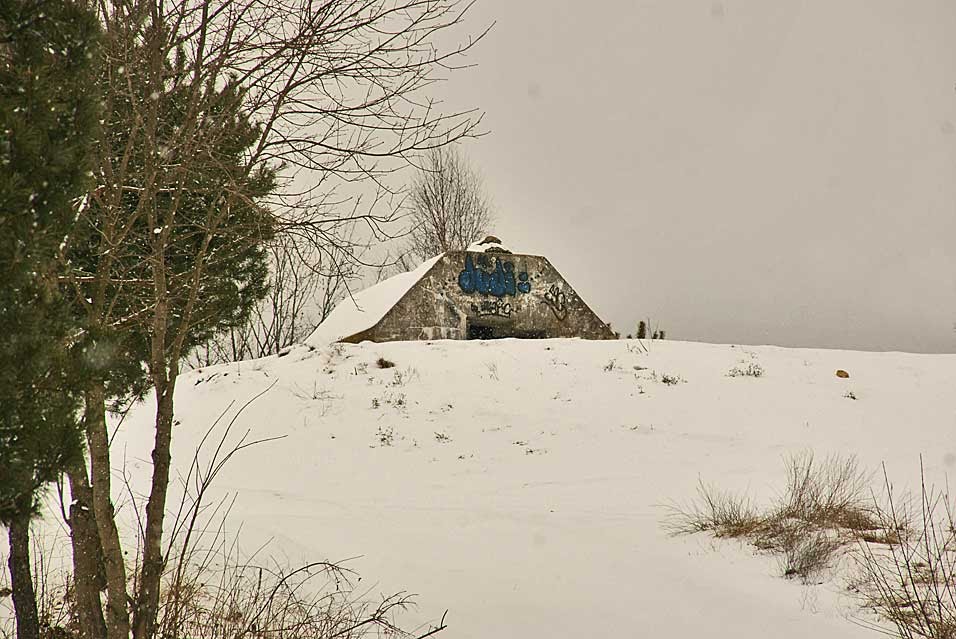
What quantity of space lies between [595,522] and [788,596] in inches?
86.5

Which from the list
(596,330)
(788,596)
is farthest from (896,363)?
(788,596)

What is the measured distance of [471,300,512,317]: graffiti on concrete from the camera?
635 inches

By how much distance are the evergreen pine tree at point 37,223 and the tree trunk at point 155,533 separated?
3.47ft

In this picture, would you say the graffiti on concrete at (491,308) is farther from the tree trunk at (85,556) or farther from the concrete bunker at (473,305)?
the tree trunk at (85,556)

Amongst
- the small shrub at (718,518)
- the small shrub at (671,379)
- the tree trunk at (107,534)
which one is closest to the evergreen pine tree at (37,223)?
the tree trunk at (107,534)

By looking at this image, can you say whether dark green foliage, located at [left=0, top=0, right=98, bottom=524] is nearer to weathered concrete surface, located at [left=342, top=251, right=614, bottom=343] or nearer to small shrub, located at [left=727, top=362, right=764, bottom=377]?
small shrub, located at [left=727, top=362, right=764, bottom=377]

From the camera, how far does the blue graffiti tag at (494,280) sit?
16.2 m

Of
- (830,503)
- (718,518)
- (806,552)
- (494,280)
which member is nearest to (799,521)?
(830,503)

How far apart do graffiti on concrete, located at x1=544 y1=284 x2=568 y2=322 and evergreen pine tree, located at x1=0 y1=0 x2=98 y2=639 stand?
48.8 feet

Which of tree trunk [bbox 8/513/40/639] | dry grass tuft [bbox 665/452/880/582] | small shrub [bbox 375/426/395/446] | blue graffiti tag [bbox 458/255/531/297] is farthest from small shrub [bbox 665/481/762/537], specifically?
blue graffiti tag [bbox 458/255/531/297]

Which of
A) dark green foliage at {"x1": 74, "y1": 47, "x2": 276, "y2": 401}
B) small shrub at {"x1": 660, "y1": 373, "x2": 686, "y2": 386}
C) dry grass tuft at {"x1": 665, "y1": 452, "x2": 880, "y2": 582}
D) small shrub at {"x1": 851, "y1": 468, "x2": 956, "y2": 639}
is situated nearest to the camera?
dark green foliage at {"x1": 74, "y1": 47, "x2": 276, "y2": 401}

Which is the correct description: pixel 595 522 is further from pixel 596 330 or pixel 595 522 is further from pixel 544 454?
pixel 596 330

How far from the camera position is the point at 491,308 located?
16.3 metres

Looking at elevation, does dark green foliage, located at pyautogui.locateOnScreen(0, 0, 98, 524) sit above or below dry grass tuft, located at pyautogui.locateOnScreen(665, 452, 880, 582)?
above
